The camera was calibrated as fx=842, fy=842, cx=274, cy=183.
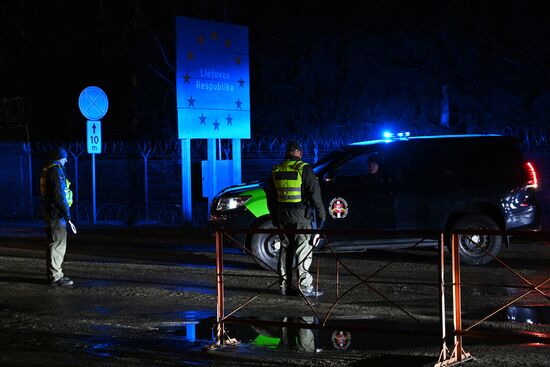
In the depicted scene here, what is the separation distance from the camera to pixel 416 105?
32.1 metres

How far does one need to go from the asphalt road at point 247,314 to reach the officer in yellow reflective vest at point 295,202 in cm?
55

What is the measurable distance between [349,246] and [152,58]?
2432cm

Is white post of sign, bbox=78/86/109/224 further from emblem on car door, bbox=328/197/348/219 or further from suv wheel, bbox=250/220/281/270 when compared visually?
emblem on car door, bbox=328/197/348/219

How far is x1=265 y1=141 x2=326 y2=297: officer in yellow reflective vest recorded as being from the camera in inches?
394

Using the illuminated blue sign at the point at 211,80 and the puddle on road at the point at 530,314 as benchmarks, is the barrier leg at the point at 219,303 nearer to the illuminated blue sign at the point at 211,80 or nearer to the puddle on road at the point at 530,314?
the puddle on road at the point at 530,314

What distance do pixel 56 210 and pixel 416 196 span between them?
541 centimetres

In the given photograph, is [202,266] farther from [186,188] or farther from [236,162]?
[236,162]

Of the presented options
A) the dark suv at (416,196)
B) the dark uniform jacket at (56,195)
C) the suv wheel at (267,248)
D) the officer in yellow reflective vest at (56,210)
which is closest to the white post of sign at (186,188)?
the dark suv at (416,196)

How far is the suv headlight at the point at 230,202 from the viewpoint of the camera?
12.9 m

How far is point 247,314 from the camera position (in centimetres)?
915

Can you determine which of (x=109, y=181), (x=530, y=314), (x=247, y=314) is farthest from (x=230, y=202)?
(x=109, y=181)

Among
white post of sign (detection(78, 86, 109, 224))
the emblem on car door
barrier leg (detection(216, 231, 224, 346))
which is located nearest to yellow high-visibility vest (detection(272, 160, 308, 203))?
barrier leg (detection(216, 231, 224, 346))

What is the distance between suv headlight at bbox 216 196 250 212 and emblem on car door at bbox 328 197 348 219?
1.30m

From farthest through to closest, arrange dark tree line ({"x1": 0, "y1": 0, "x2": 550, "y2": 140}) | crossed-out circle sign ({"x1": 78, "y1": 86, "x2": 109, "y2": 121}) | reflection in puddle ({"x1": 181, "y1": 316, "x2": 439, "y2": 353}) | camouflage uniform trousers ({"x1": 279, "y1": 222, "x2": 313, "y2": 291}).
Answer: dark tree line ({"x1": 0, "y1": 0, "x2": 550, "y2": 140})
crossed-out circle sign ({"x1": 78, "y1": 86, "x2": 109, "y2": 121})
camouflage uniform trousers ({"x1": 279, "y1": 222, "x2": 313, "y2": 291})
reflection in puddle ({"x1": 181, "y1": 316, "x2": 439, "y2": 353})
